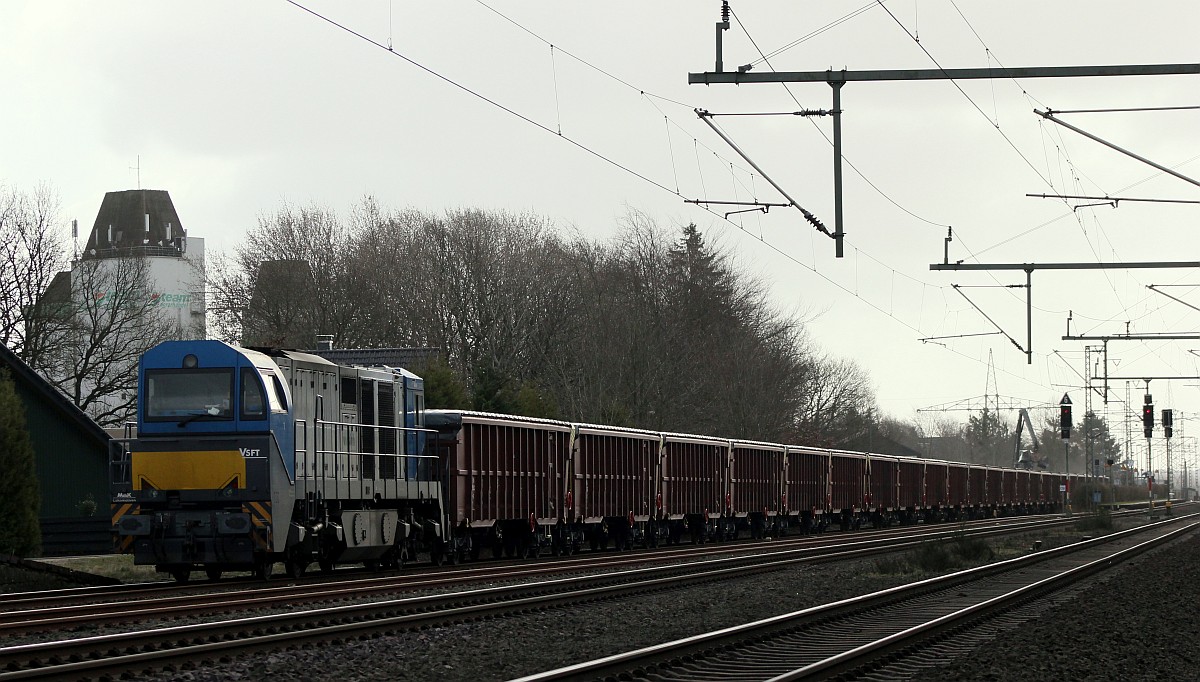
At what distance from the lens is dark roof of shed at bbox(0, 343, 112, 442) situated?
31500mm

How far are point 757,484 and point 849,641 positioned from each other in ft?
91.3

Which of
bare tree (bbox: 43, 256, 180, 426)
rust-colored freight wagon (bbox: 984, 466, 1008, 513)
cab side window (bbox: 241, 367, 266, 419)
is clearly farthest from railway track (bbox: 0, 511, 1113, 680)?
rust-colored freight wagon (bbox: 984, 466, 1008, 513)

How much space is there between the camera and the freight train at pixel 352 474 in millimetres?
Answer: 18453

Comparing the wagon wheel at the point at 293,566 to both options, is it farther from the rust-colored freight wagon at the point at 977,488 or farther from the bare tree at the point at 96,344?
the rust-colored freight wagon at the point at 977,488

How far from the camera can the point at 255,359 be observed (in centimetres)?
1895

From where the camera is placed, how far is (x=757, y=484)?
137ft

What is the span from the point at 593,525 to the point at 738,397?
106 ft

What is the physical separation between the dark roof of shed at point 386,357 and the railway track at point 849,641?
69.5 ft

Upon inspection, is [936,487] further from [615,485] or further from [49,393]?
[49,393]

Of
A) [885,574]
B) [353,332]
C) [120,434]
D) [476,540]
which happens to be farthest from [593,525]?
[353,332]

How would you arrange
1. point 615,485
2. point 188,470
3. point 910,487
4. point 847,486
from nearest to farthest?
point 188,470 < point 615,485 < point 847,486 < point 910,487

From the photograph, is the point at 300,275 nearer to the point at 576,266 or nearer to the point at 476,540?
the point at 576,266

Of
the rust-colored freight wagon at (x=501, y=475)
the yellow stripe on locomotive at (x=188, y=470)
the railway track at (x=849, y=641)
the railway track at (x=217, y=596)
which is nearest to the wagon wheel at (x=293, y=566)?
the railway track at (x=217, y=596)

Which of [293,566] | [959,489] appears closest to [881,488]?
[959,489]
